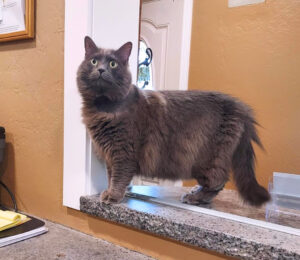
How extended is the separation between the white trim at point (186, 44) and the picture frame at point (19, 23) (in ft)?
3.36

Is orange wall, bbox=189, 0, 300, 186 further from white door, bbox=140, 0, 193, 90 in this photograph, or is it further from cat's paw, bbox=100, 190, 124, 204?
cat's paw, bbox=100, 190, 124, 204

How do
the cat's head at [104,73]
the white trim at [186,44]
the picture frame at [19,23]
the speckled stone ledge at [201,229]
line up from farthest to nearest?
the white trim at [186,44] < the picture frame at [19,23] < the cat's head at [104,73] < the speckled stone ledge at [201,229]

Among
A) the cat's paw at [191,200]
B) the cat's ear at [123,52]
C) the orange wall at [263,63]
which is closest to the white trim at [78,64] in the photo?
the cat's ear at [123,52]

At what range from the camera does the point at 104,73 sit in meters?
0.65

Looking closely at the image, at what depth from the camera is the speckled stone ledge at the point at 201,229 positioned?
55 centimetres

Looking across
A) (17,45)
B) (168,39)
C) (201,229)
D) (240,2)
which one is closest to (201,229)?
(201,229)

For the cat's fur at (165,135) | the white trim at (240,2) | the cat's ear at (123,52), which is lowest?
the cat's fur at (165,135)

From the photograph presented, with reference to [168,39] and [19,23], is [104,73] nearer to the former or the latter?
[19,23]

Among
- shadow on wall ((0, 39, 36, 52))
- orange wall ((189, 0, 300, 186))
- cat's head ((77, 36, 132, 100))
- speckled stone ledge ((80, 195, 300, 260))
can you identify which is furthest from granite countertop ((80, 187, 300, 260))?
orange wall ((189, 0, 300, 186))

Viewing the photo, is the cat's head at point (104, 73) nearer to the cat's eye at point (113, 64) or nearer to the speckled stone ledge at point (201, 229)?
the cat's eye at point (113, 64)

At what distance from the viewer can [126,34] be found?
0.84 m

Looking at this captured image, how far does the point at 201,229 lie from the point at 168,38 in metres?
1.45

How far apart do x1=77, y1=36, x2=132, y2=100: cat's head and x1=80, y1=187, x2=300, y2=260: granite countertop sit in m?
0.29

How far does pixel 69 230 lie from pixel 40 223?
0.29 feet
